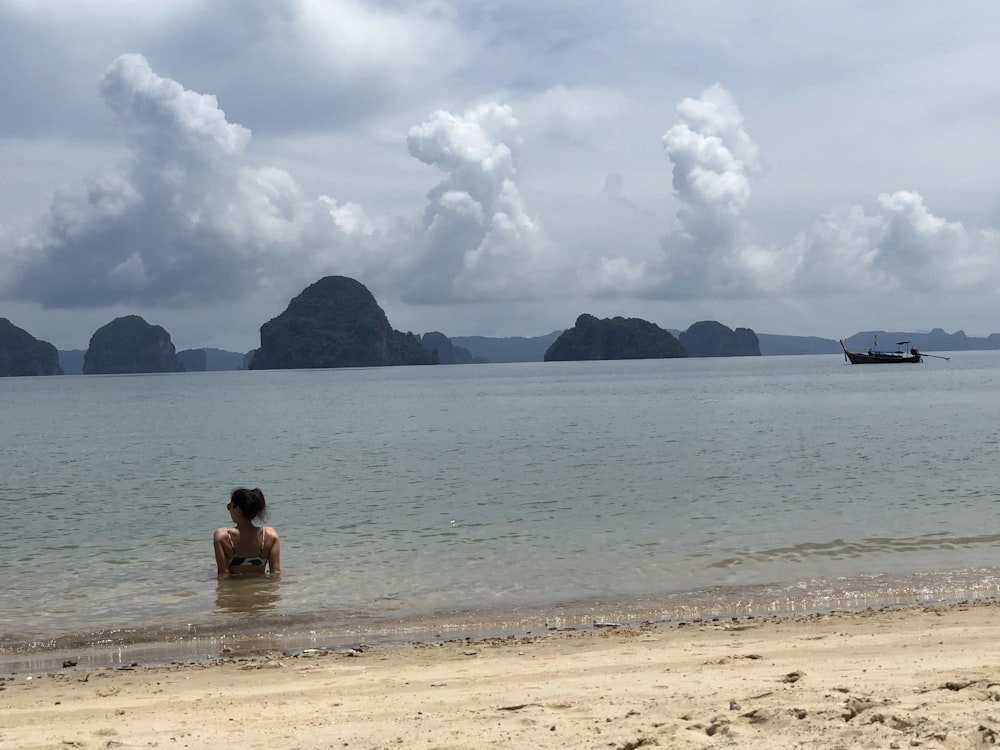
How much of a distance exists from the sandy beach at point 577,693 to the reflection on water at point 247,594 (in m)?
2.63

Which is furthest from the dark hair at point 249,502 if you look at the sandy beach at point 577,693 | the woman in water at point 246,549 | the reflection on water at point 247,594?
the sandy beach at point 577,693

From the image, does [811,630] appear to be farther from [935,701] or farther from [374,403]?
[374,403]

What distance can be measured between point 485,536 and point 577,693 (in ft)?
34.7

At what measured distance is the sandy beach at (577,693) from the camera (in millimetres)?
5918

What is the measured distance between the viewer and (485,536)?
58.1 feet

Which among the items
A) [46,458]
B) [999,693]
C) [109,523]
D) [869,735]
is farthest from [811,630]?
[46,458]

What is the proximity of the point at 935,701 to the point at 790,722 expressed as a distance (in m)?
1.10

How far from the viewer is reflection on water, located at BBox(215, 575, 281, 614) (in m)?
12.3

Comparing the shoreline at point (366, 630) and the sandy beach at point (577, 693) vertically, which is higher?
the sandy beach at point (577, 693)

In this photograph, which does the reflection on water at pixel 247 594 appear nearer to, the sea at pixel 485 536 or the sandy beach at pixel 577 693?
the sea at pixel 485 536

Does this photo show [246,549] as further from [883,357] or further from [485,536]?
[883,357]

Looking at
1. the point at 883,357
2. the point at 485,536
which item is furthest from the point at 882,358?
the point at 485,536

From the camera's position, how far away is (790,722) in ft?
19.4

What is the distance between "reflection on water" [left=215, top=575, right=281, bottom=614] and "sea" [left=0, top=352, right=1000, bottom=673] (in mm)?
57
